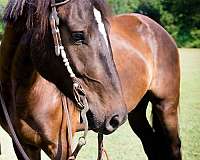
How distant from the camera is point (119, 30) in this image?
136 inches

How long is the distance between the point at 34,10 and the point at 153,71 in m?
1.87

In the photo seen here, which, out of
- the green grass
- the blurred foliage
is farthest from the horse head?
the blurred foliage

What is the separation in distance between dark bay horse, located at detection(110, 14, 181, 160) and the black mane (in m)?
1.40

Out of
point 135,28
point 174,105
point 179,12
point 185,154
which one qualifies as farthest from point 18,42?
point 179,12

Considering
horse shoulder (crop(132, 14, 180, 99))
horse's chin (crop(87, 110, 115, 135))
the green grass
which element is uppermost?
horse's chin (crop(87, 110, 115, 135))

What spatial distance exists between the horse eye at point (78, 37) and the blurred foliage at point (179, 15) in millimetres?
27930

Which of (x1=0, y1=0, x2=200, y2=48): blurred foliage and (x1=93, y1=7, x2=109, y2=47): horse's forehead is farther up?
(x1=93, y1=7, x2=109, y2=47): horse's forehead

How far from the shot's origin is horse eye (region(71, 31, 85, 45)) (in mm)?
1698

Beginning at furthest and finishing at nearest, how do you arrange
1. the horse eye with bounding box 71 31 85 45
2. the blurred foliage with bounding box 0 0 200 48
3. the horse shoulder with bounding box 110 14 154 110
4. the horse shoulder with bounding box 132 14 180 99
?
the blurred foliage with bounding box 0 0 200 48 → the horse shoulder with bounding box 132 14 180 99 → the horse shoulder with bounding box 110 14 154 110 → the horse eye with bounding box 71 31 85 45

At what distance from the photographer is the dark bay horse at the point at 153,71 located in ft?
10.8

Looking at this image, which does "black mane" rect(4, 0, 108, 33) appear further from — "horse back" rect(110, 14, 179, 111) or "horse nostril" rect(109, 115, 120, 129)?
"horse back" rect(110, 14, 179, 111)

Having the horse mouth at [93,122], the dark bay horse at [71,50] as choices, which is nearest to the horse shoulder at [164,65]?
the dark bay horse at [71,50]

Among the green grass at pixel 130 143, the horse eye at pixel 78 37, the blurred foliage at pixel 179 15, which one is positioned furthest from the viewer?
the blurred foliage at pixel 179 15

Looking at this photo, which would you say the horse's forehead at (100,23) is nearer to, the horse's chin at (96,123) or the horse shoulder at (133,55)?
the horse's chin at (96,123)
